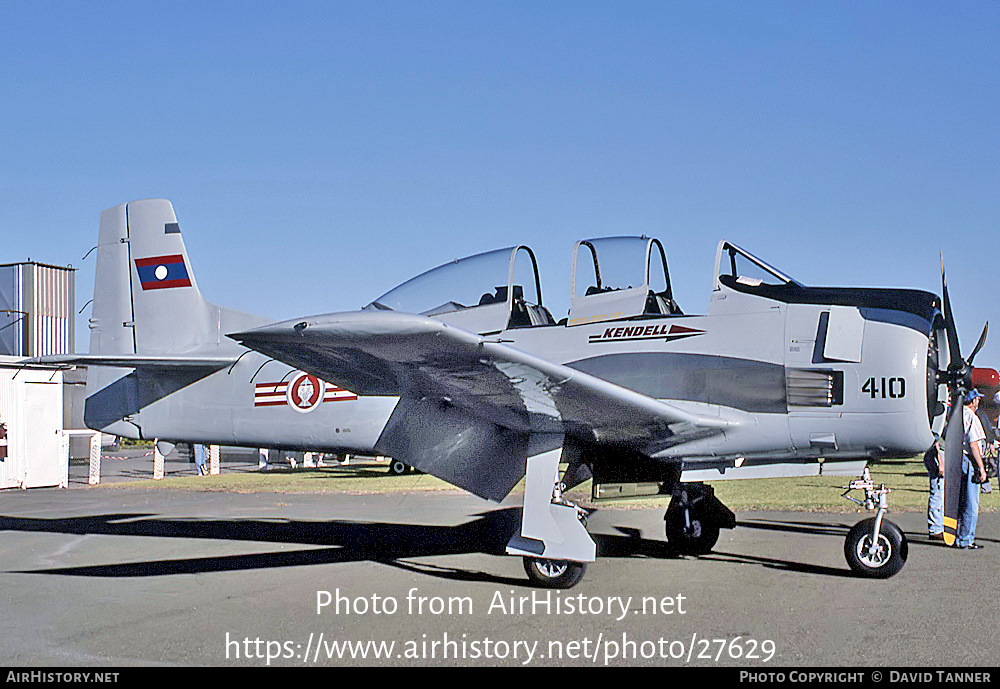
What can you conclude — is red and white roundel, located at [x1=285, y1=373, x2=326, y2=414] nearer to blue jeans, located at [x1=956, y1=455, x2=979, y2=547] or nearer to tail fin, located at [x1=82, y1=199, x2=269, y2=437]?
tail fin, located at [x1=82, y1=199, x2=269, y2=437]

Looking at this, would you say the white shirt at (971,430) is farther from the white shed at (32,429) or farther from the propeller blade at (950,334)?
the white shed at (32,429)

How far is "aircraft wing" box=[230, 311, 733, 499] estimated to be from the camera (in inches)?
204

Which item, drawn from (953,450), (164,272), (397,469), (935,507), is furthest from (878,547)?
(397,469)

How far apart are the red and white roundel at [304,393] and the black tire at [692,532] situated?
3769 millimetres

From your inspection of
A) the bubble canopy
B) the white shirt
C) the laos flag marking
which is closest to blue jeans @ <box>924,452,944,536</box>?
the white shirt

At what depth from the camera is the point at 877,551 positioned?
287 inches

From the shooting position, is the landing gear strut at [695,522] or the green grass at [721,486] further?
the green grass at [721,486]

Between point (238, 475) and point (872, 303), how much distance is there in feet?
62.0

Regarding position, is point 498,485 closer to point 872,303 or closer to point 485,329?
point 485,329

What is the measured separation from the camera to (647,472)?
797 centimetres

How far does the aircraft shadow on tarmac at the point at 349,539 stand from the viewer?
8.08m

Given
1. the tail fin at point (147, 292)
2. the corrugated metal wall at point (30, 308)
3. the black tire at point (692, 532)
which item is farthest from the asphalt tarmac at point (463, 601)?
the corrugated metal wall at point (30, 308)

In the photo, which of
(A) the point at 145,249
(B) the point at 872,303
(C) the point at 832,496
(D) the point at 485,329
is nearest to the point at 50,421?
(A) the point at 145,249

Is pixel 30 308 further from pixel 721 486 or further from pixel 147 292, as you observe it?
pixel 721 486
